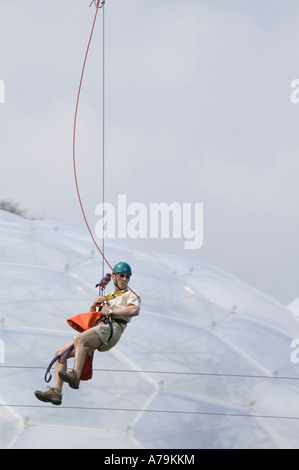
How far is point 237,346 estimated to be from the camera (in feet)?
78.6

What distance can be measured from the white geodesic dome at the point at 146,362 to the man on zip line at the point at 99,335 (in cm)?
500

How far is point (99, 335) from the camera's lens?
50.5 feet

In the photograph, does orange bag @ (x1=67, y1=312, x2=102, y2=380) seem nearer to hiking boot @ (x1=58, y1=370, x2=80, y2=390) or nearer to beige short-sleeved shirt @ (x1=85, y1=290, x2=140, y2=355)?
beige short-sleeved shirt @ (x1=85, y1=290, x2=140, y2=355)

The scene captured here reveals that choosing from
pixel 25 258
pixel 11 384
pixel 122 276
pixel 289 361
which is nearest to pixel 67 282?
pixel 25 258

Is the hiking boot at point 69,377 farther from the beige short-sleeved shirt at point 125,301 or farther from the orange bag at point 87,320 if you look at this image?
the beige short-sleeved shirt at point 125,301

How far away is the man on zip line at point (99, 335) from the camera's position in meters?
15.3

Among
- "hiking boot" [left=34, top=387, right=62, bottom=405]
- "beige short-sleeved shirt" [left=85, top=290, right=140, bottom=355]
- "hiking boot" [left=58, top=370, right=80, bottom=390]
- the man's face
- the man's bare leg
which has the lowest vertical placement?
"hiking boot" [left=34, top=387, right=62, bottom=405]

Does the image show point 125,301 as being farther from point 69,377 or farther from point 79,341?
point 69,377

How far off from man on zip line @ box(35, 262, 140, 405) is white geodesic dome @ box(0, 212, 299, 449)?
500 cm

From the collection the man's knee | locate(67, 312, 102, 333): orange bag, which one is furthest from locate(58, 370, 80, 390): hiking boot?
locate(67, 312, 102, 333): orange bag

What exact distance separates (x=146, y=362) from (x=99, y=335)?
6.92m

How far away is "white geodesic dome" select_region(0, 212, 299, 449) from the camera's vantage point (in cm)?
2077

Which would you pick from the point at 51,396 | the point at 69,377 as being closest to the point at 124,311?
the point at 69,377
